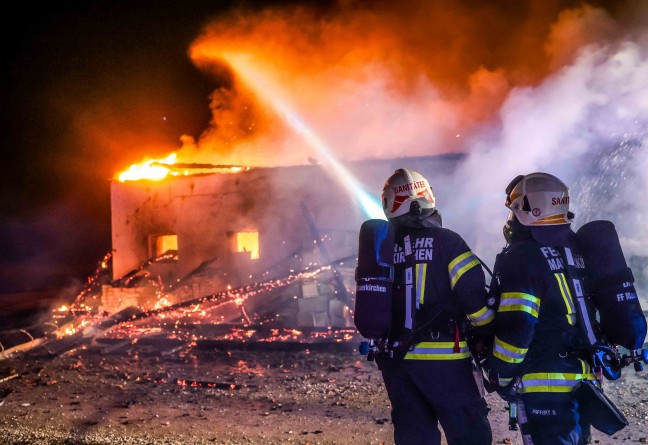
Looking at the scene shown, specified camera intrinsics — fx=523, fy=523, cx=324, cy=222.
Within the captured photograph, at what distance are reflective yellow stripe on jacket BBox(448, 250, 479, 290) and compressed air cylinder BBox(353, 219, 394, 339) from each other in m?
Answer: 0.34

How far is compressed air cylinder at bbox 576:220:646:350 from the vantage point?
2773 millimetres

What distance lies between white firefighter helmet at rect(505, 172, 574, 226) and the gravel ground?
2601mm

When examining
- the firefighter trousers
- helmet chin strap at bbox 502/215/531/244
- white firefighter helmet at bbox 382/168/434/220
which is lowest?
the firefighter trousers

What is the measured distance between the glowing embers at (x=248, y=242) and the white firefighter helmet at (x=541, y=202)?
11.8m

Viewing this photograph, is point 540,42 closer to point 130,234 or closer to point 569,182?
point 569,182

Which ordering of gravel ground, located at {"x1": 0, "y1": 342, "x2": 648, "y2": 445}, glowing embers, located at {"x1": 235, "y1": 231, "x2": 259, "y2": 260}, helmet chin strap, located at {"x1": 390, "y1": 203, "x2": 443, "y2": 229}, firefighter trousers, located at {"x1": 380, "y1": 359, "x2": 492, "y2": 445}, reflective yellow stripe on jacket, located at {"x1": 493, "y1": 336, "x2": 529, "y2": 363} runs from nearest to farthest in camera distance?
reflective yellow stripe on jacket, located at {"x1": 493, "y1": 336, "x2": 529, "y2": 363}, firefighter trousers, located at {"x1": 380, "y1": 359, "x2": 492, "y2": 445}, helmet chin strap, located at {"x1": 390, "y1": 203, "x2": 443, "y2": 229}, gravel ground, located at {"x1": 0, "y1": 342, "x2": 648, "y2": 445}, glowing embers, located at {"x1": 235, "y1": 231, "x2": 259, "y2": 260}

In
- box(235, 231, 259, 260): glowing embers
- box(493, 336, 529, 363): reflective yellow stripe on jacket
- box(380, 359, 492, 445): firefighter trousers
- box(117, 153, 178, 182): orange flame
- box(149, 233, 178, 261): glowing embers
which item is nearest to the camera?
box(493, 336, 529, 363): reflective yellow stripe on jacket

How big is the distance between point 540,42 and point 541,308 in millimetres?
15706

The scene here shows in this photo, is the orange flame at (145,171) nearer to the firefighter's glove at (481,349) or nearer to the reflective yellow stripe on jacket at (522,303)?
the firefighter's glove at (481,349)

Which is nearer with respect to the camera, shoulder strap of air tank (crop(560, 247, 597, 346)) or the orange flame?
shoulder strap of air tank (crop(560, 247, 597, 346))

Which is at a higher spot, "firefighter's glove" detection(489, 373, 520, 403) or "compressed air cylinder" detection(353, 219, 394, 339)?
"compressed air cylinder" detection(353, 219, 394, 339)

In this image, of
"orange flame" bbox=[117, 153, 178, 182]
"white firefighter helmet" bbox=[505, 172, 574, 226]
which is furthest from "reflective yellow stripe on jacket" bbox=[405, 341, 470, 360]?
"orange flame" bbox=[117, 153, 178, 182]

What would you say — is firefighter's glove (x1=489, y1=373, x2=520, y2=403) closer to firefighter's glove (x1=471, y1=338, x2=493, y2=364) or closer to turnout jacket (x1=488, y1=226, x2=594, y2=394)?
turnout jacket (x1=488, y1=226, x2=594, y2=394)

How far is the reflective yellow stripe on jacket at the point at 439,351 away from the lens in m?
2.97
